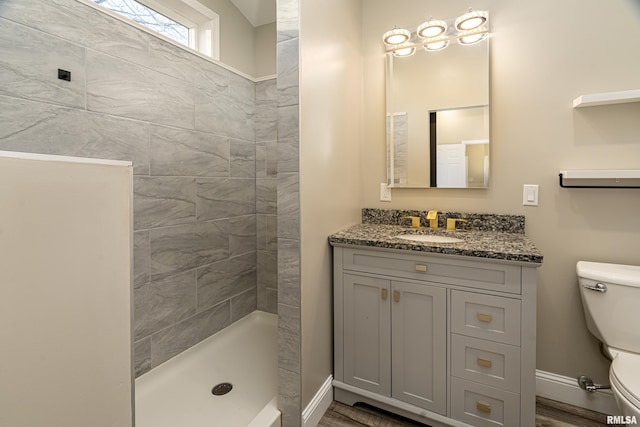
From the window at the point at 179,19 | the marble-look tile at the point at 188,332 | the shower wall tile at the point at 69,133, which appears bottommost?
the marble-look tile at the point at 188,332

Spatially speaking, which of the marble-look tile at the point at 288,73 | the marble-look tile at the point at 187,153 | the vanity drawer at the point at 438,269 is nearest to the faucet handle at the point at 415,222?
the vanity drawer at the point at 438,269

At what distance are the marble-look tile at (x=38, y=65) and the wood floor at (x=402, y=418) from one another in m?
1.98

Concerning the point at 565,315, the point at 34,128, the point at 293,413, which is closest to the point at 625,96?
the point at 565,315

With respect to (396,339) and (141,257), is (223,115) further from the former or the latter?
(396,339)

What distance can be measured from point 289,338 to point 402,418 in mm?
758

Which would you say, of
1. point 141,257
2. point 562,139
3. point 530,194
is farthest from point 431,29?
point 141,257

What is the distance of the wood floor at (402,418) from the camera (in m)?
1.54

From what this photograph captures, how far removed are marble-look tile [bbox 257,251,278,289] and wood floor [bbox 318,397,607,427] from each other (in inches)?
43.7

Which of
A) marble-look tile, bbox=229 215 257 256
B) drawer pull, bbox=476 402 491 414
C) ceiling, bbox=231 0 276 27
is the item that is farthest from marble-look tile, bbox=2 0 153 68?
drawer pull, bbox=476 402 491 414

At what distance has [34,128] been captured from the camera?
131cm

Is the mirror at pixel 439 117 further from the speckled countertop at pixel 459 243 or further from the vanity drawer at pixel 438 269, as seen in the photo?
the vanity drawer at pixel 438 269

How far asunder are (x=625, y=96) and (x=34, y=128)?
2.64m

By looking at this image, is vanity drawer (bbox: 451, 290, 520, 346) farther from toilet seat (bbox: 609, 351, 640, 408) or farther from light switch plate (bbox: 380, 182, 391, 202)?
light switch plate (bbox: 380, 182, 391, 202)

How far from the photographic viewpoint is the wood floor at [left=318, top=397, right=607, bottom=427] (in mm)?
1540
